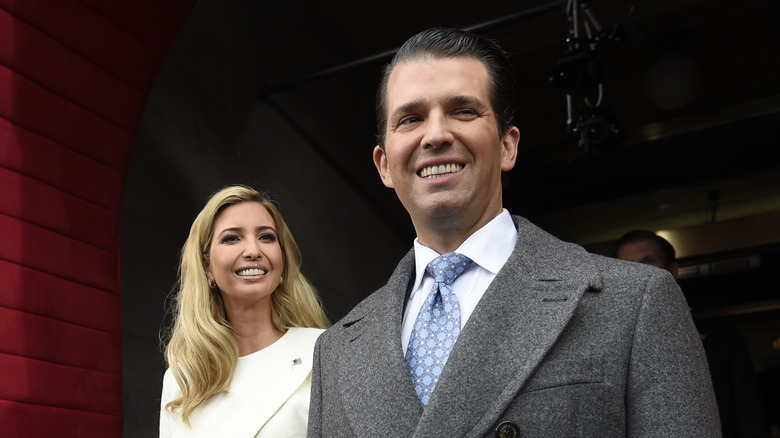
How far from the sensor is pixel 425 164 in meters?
1.32

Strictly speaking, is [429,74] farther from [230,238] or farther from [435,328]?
[230,238]

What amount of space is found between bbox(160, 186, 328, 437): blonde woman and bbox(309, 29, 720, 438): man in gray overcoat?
0.95 metres

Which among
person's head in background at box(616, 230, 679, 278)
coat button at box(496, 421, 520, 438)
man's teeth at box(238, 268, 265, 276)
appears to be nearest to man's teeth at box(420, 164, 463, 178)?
coat button at box(496, 421, 520, 438)

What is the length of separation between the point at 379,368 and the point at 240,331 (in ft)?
4.69

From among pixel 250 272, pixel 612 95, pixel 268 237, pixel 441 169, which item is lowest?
pixel 441 169

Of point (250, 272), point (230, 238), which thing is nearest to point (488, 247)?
point (250, 272)

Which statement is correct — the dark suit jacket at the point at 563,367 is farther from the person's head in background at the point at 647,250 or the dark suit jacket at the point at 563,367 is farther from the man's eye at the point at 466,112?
the person's head in background at the point at 647,250

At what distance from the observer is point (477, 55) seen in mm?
1413

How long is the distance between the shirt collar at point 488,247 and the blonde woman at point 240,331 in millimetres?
1121

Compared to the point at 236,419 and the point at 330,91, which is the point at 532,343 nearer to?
the point at 236,419

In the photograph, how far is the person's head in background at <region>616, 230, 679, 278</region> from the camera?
3.11 m

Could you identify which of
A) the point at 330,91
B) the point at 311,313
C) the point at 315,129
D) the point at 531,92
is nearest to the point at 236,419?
the point at 311,313

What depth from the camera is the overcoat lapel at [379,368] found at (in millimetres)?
1233

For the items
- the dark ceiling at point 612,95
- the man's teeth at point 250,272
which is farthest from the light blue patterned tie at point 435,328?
the dark ceiling at point 612,95
